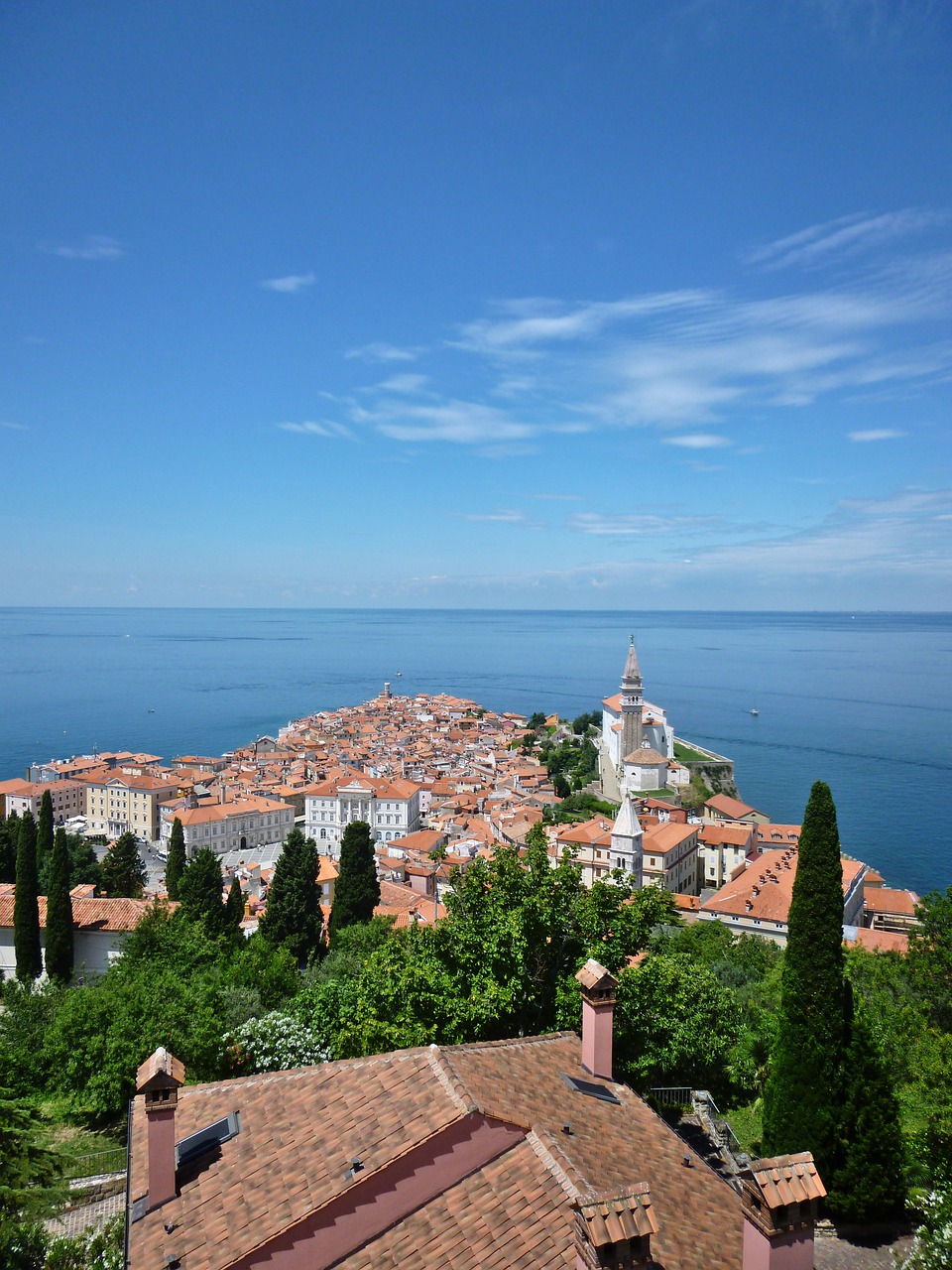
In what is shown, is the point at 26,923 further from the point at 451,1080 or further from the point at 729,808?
the point at 729,808

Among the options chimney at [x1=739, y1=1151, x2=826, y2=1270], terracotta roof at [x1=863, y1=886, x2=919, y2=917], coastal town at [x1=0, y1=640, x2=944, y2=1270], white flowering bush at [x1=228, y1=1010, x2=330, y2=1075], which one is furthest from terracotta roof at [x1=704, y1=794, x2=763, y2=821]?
chimney at [x1=739, y1=1151, x2=826, y2=1270]

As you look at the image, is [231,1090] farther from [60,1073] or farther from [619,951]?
[60,1073]

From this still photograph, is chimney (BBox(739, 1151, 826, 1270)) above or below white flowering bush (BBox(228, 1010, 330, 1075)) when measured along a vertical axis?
above

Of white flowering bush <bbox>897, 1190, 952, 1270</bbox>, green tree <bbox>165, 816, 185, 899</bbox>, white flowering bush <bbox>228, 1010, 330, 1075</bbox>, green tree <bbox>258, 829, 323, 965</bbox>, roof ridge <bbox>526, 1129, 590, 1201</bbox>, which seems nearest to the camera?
roof ridge <bbox>526, 1129, 590, 1201</bbox>

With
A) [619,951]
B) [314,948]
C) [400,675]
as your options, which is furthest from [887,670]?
[619,951]

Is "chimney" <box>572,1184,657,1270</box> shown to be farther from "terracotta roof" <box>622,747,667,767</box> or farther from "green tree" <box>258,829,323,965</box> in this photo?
"terracotta roof" <box>622,747,667,767</box>

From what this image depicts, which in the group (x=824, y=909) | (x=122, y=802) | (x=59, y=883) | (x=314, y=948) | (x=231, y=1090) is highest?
(x=824, y=909)

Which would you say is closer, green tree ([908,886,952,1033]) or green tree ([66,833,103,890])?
green tree ([908,886,952,1033])

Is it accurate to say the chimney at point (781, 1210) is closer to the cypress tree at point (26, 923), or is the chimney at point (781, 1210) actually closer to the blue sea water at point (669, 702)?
the cypress tree at point (26, 923)
